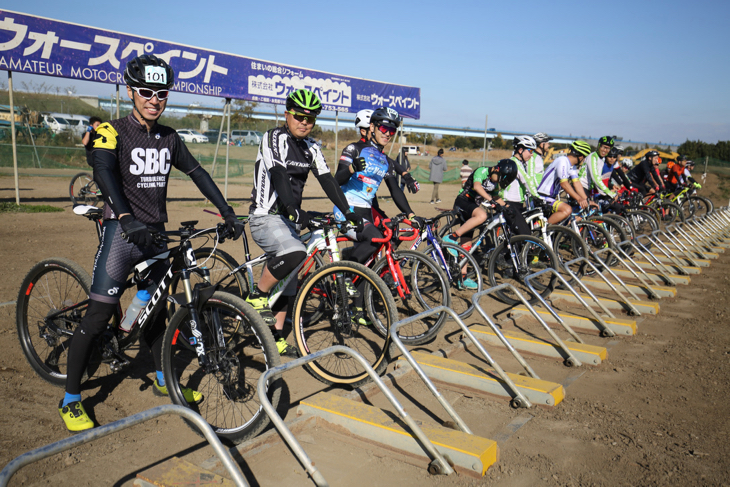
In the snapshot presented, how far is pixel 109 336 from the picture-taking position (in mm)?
3572

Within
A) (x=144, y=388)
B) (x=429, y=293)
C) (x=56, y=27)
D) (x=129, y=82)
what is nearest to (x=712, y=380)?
(x=429, y=293)

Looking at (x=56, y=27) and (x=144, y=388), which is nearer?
(x=144, y=388)

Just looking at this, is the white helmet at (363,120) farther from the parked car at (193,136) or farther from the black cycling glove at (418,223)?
the parked car at (193,136)

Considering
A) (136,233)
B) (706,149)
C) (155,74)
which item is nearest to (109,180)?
(136,233)

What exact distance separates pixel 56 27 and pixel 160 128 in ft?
33.0

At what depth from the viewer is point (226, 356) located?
3.17m

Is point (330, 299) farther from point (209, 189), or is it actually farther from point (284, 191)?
point (209, 189)

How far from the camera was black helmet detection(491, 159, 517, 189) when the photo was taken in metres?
7.01

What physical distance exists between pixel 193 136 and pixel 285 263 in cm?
2223

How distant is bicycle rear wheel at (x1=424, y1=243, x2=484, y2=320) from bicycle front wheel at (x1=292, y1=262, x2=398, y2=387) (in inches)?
49.2

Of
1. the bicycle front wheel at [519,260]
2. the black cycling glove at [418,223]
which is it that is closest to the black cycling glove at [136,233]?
the black cycling glove at [418,223]

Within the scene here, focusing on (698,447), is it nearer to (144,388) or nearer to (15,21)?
(144,388)

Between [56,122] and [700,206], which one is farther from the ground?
[56,122]

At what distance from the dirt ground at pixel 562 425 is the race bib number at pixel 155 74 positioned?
2186 mm
